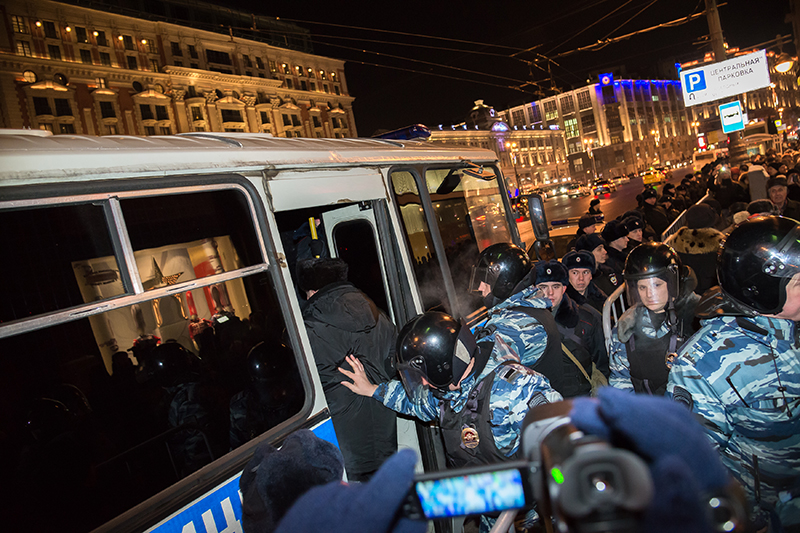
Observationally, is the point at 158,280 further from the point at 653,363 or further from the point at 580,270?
the point at 580,270

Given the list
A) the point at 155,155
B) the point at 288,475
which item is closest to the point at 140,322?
the point at 155,155

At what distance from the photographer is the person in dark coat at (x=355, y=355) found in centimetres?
315

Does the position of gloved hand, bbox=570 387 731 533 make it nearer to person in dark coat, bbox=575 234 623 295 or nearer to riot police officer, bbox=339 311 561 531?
riot police officer, bbox=339 311 561 531

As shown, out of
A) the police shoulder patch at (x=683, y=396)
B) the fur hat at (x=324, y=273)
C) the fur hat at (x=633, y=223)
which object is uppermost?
the fur hat at (x=324, y=273)

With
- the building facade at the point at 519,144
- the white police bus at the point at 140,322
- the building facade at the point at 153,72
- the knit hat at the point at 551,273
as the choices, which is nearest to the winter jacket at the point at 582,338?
the knit hat at the point at 551,273

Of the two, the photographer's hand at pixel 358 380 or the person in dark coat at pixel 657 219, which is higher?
the photographer's hand at pixel 358 380

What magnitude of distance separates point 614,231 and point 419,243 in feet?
12.7

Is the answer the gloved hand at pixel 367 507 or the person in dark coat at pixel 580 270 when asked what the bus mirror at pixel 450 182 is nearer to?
the person in dark coat at pixel 580 270

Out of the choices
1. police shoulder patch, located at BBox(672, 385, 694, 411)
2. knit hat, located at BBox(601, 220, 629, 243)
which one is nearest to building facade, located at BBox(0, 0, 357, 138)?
knit hat, located at BBox(601, 220, 629, 243)

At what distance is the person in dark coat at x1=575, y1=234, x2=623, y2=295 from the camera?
5980 mm

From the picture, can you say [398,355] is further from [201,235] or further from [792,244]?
[792,244]

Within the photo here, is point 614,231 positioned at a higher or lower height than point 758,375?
higher

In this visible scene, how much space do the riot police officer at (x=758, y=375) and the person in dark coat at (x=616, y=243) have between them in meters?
4.42

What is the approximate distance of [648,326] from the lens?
2.99m
